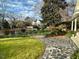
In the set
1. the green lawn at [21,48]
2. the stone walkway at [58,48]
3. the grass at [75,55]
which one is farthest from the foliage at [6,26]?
the grass at [75,55]

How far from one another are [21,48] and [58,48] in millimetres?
702

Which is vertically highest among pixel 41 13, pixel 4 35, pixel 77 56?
pixel 41 13

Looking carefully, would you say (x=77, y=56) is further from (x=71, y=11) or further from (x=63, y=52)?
(x=71, y=11)

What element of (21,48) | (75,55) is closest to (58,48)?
(75,55)

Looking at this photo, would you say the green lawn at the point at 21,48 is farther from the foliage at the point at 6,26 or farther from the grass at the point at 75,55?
the grass at the point at 75,55

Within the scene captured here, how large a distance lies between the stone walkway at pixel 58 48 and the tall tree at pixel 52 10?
0.38 metres

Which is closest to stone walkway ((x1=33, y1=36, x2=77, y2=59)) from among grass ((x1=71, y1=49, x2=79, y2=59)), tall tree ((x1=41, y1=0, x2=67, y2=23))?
grass ((x1=71, y1=49, x2=79, y2=59))

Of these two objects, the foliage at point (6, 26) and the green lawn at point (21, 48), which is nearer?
the green lawn at point (21, 48)

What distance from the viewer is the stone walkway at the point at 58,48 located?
489 centimetres

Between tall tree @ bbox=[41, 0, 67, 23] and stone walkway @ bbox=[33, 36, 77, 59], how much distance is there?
0.38 meters

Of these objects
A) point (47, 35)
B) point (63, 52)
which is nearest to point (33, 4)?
point (47, 35)

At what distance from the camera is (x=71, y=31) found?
204 inches

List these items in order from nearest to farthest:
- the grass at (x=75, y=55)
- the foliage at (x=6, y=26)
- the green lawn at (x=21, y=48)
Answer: the grass at (x=75, y=55), the green lawn at (x=21, y=48), the foliage at (x=6, y=26)

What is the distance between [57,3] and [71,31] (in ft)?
2.06
